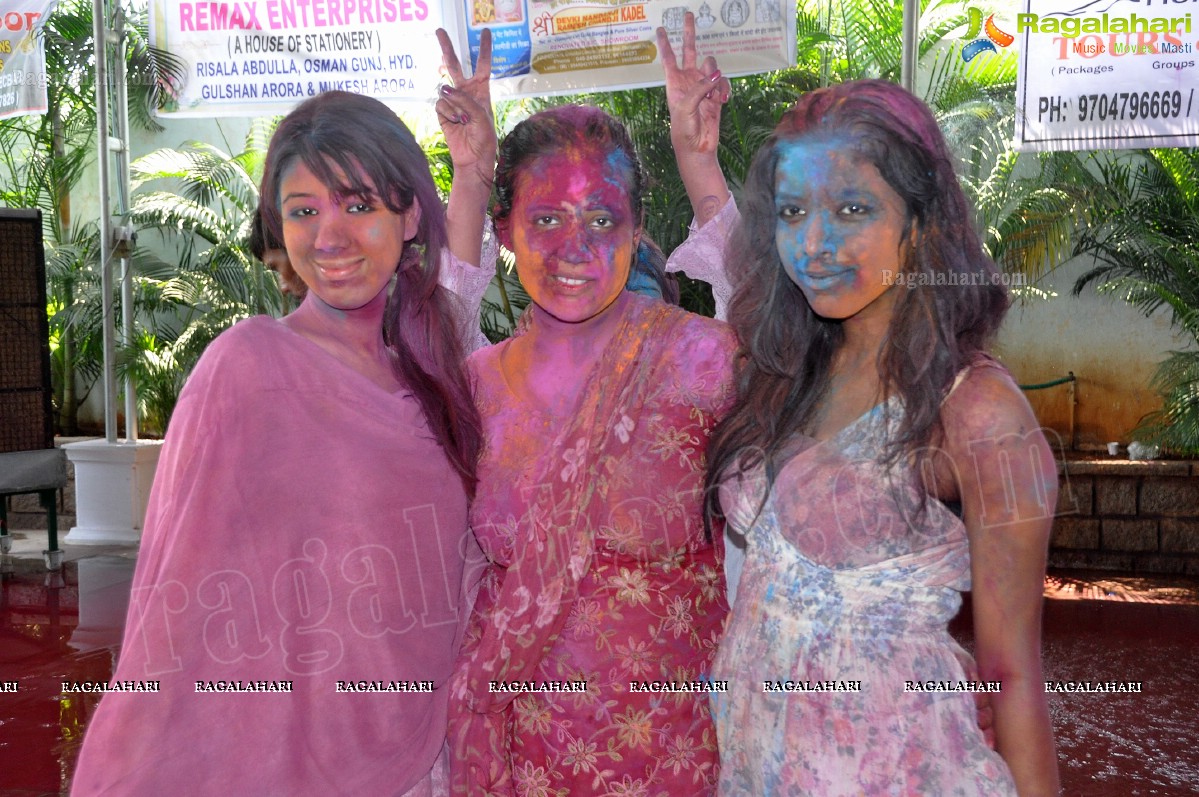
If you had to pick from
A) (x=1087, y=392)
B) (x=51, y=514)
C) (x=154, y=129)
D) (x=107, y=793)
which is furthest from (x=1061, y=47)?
(x=154, y=129)

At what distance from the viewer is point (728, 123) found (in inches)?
307

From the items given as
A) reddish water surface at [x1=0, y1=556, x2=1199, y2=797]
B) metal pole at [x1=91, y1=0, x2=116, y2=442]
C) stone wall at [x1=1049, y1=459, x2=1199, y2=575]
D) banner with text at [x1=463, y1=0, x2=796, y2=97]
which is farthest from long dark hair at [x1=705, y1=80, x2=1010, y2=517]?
stone wall at [x1=1049, y1=459, x2=1199, y2=575]

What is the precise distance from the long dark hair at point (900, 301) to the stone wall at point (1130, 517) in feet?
21.1

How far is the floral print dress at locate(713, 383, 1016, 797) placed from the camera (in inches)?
67.6

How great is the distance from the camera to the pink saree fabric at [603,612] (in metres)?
1.93

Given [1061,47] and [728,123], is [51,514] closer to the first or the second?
[728,123]

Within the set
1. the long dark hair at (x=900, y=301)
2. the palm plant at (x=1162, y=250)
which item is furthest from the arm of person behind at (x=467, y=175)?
the palm plant at (x=1162, y=250)

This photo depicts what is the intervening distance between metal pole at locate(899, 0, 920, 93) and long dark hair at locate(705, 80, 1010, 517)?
103 inches

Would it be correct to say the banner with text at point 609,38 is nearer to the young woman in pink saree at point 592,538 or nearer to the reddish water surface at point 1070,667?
the reddish water surface at point 1070,667

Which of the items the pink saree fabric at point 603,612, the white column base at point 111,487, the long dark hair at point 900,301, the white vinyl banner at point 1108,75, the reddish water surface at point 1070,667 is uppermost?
the white vinyl banner at point 1108,75

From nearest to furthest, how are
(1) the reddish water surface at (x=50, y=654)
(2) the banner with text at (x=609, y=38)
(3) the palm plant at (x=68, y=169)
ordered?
(1) the reddish water surface at (x=50, y=654) < (2) the banner with text at (x=609, y=38) < (3) the palm plant at (x=68, y=169)

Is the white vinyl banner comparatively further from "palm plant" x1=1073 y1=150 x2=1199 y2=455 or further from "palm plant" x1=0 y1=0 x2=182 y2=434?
"palm plant" x1=0 y1=0 x2=182 y2=434

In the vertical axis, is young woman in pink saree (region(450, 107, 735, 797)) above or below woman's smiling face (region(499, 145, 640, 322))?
below

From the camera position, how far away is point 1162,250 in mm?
7707
